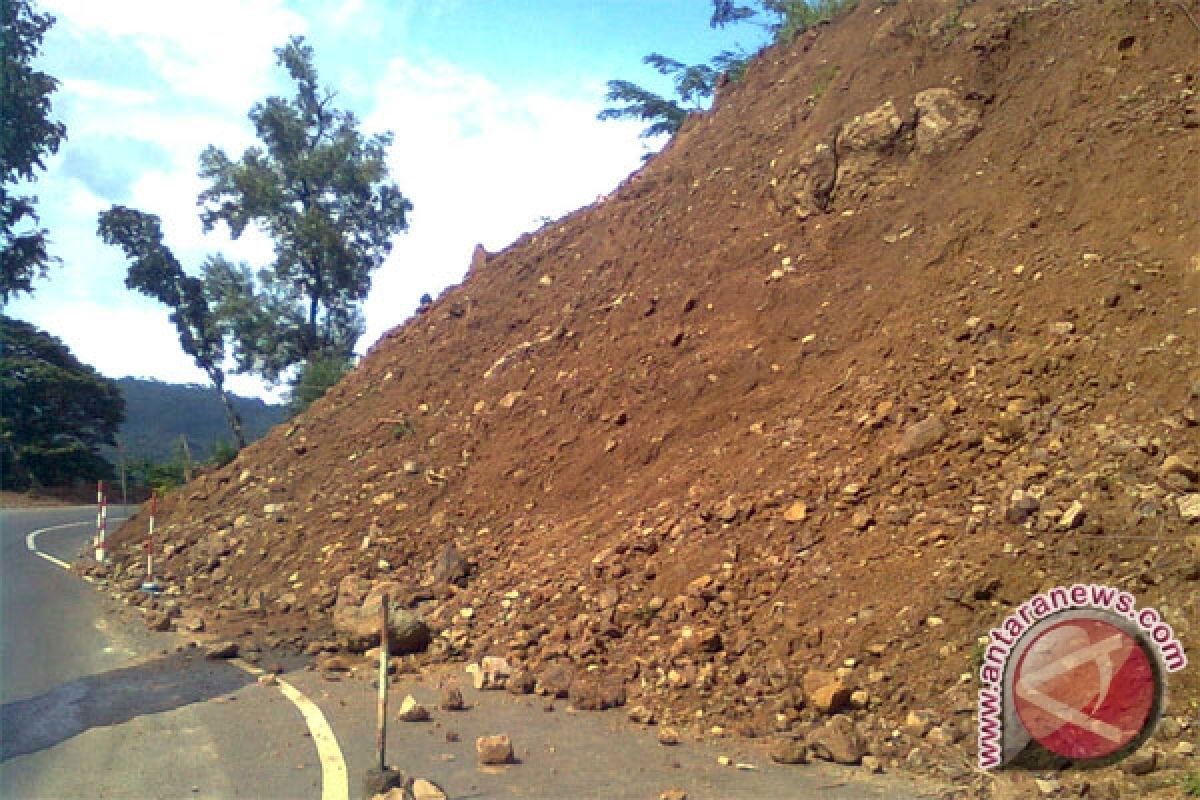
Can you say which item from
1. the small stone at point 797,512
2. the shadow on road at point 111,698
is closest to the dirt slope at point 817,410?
the small stone at point 797,512

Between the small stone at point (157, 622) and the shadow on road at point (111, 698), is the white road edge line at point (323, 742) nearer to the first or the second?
the shadow on road at point (111, 698)

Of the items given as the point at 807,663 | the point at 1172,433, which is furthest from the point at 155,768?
the point at 1172,433

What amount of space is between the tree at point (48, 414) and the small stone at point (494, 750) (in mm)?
28681

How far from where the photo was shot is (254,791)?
5.05 m

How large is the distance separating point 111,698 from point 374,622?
197 centimetres

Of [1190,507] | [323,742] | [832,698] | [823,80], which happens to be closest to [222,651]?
[323,742]

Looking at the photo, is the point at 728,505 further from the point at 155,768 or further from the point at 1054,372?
the point at 155,768

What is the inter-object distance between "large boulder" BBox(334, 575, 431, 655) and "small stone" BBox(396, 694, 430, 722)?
1.15m

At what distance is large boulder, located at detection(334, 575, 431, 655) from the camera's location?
784 cm

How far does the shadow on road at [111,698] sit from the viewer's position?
6.22 metres

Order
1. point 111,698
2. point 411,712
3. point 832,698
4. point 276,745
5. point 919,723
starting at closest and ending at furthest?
point 919,723, point 832,698, point 276,745, point 411,712, point 111,698

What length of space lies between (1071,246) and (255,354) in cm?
2526

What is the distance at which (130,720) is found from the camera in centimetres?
650

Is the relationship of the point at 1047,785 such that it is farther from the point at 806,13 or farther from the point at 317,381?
the point at 317,381
